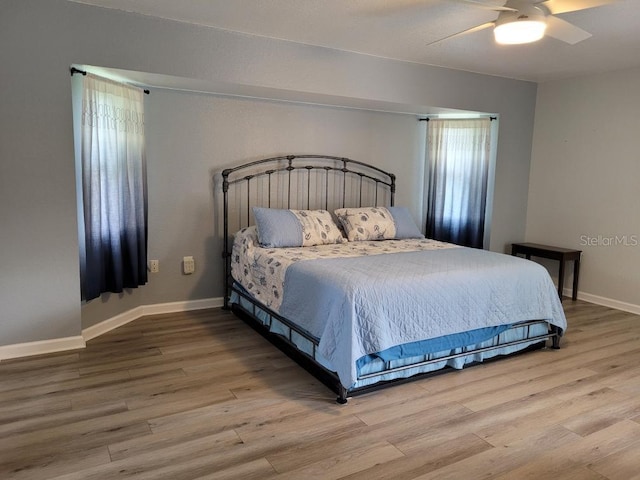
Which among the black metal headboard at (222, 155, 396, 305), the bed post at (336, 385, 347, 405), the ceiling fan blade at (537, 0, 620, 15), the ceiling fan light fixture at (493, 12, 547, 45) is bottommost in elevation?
the bed post at (336, 385, 347, 405)

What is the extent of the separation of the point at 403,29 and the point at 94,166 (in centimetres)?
241

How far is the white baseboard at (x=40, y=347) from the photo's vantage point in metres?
3.09

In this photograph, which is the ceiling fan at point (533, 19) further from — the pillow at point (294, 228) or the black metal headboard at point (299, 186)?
the black metal headboard at point (299, 186)

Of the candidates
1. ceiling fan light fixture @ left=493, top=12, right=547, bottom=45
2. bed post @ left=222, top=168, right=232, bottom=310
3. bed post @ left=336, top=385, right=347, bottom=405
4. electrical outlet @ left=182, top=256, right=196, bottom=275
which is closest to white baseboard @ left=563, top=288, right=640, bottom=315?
ceiling fan light fixture @ left=493, top=12, right=547, bottom=45

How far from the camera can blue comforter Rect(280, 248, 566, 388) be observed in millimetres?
2600

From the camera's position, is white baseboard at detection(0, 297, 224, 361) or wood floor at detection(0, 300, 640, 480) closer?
wood floor at detection(0, 300, 640, 480)

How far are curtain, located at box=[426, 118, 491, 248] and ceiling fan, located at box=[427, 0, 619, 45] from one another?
2210mm

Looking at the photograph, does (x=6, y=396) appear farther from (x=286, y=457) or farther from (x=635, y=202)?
(x=635, y=202)

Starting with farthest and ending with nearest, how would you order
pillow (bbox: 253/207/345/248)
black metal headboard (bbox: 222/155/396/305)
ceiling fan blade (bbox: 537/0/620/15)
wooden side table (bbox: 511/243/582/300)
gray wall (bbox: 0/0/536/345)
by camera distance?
wooden side table (bbox: 511/243/582/300), black metal headboard (bbox: 222/155/396/305), pillow (bbox: 253/207/345/248), gray wall (bbox: 0/0/536/345), ceiling fan blade (bbox: 537/0/620/15)

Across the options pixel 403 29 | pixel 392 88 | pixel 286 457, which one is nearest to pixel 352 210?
pixel 392 88

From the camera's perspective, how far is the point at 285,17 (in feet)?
10.5

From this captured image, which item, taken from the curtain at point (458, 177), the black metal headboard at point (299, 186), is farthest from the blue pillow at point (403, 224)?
the curtain at point (458, 177)

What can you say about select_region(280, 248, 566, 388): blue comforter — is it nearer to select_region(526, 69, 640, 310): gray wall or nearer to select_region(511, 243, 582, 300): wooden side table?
select_region(511, 243, 582, 300): wooden side table

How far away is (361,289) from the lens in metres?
2.62
